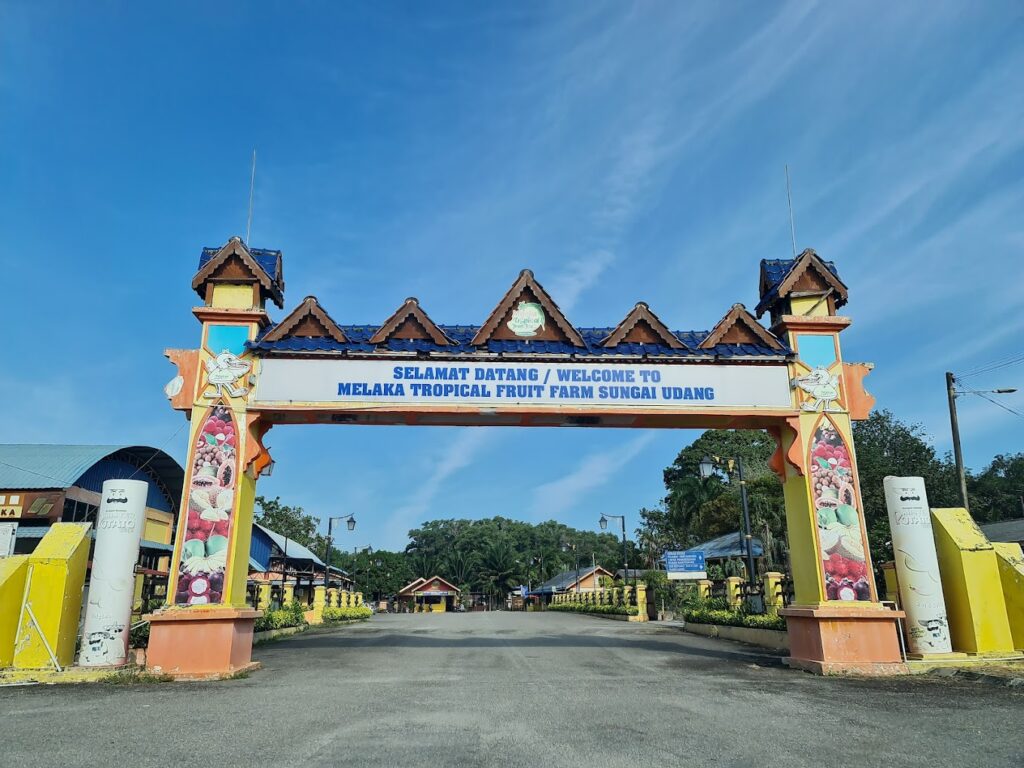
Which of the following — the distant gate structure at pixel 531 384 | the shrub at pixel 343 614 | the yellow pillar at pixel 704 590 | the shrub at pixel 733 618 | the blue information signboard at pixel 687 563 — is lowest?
the shrub at pixel 343 614

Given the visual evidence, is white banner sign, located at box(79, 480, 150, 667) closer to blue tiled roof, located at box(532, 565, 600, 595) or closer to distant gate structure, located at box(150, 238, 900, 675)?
distant gate structure, located at box(150, 238, 900, 675)

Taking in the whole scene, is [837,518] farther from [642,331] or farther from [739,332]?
[642,331]

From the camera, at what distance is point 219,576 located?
36.7ft

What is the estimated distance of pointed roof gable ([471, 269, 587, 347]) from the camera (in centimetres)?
1282

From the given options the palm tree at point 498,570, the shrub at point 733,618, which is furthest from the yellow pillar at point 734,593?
the palm tree at point 498,570

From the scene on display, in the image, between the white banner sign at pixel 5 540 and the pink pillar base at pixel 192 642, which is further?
the white banner sign at pixel 5 540

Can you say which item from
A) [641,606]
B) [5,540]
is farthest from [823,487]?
[641,606]

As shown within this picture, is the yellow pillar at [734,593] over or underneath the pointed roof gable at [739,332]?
underneath

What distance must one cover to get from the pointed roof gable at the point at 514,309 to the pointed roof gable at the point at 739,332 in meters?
2.48

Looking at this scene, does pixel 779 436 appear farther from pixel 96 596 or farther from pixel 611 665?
pixel 96 596

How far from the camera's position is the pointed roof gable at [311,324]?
12461 millimetres

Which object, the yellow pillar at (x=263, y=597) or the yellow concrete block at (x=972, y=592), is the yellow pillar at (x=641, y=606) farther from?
the yellow concrete block at (x=972, y=592)

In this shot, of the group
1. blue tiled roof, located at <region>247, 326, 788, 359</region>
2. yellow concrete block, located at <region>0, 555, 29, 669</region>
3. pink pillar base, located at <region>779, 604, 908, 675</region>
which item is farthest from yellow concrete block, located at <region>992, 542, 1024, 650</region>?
yellow concrete block, located at <region>0, 555, 29, 669</region>

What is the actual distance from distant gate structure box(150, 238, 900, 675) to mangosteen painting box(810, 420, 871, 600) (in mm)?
23
